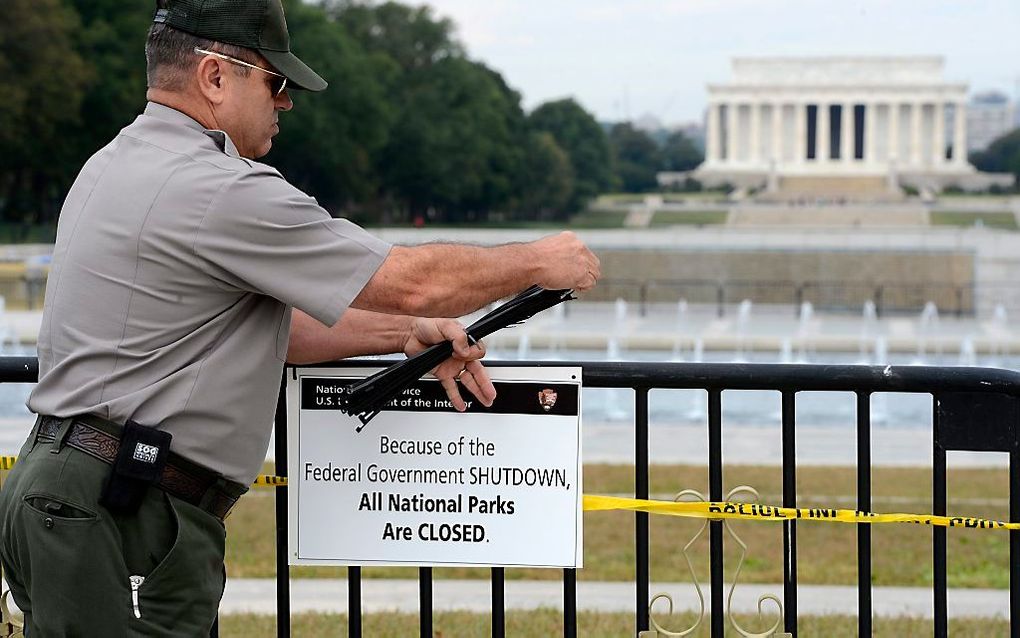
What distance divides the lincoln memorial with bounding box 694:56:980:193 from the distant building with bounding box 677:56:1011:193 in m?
0.08

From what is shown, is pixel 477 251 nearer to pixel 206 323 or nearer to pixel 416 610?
pixel 206 323

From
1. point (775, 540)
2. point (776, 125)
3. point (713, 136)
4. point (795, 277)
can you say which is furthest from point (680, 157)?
point (775, 540)

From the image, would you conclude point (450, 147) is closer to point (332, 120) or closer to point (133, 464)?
point (332, 120)

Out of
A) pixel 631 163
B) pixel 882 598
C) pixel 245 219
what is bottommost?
pixel 631 163

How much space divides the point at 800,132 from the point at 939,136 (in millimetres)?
11141

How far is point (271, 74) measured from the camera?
3.45m

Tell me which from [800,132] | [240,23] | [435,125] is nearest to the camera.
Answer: [240,23]

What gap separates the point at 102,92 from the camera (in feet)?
176

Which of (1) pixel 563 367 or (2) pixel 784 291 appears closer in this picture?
(1) pixel 563 367

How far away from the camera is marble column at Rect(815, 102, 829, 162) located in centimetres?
11738

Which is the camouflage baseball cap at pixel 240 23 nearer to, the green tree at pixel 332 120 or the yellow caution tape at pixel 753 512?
the yellow caution tape at pixel 753 512

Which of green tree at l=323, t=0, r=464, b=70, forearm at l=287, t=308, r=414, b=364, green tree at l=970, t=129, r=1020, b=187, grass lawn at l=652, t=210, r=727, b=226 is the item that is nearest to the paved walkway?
forearm at l=287, t=308, r=414, b=364

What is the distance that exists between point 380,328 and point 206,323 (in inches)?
25.0

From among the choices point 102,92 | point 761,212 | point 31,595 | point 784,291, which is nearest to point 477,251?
point 31,595
